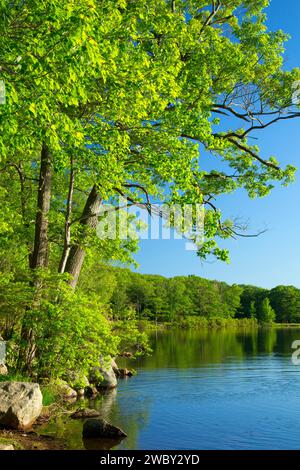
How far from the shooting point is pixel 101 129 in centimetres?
1474

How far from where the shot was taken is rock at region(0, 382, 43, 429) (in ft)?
45.5

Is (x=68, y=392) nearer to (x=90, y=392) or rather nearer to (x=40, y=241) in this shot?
(x=90, y=392)

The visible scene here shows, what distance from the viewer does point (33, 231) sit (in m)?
19.2

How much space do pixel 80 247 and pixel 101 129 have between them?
16.9 feet

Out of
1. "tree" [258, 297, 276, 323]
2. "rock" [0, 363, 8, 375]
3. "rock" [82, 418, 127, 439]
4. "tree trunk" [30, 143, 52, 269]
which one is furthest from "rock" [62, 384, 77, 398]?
"tree" [258, 297, 276, 323]

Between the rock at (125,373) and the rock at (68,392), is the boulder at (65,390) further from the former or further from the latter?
the rock at (125,373)

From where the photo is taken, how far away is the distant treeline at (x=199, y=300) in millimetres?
115137

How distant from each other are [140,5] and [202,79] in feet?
13.5

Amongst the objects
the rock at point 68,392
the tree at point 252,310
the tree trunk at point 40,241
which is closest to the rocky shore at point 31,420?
the tree trunk at point 40,241

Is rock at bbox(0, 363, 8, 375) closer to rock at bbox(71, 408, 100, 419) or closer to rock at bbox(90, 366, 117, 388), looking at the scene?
rock at bbox(71, 408, 100, 419)

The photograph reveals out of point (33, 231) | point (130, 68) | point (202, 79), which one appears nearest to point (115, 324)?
point (33, 231)

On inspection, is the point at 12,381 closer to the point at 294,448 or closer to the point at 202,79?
the point at 294,448

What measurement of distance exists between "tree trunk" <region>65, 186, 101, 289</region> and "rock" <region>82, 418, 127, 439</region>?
17.3ft

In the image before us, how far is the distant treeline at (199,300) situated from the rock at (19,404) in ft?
274
